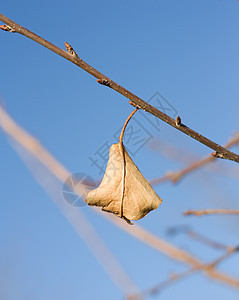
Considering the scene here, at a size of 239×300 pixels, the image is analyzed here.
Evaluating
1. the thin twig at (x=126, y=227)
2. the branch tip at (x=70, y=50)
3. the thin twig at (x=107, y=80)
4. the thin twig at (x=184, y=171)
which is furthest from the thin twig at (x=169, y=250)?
the branch tip at (x=70, y=50)

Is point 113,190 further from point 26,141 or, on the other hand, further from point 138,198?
point 26,141

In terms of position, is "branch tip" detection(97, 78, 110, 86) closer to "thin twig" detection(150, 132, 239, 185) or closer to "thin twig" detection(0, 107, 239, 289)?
"thin twig" detection(150, 132, 239, 185)

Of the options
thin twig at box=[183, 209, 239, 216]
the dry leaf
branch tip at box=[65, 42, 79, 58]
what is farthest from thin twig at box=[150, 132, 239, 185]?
branch tip at box=[65, 42, 79, 58]

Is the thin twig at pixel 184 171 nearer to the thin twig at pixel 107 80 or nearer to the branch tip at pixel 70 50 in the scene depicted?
the thin twig at pixel 107 80

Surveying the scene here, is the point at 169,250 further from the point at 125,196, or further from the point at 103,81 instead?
the point at 103,81

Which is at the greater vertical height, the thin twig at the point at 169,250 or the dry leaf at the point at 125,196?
the dry leaf at the point at 125,196

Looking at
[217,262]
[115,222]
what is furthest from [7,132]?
[217,262]
